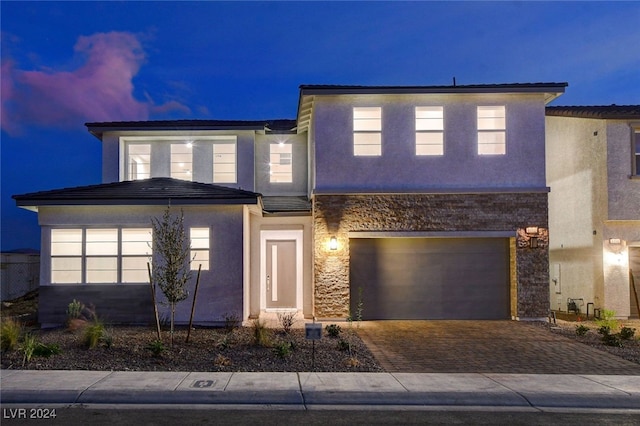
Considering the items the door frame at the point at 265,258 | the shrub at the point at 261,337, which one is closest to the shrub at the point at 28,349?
the shrub at the point at 261,337

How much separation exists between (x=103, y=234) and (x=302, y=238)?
5769 mm

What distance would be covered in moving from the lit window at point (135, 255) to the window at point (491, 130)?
32.5ft

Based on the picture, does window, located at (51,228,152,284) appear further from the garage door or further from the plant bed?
the garage door

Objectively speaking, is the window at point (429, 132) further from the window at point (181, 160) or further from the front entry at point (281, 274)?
the window at point (181, 160)

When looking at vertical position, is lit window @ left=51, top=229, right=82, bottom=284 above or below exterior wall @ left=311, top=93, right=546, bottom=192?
below

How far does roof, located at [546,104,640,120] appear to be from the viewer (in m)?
15.7

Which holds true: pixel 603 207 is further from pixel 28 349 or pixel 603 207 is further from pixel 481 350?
pixel 28 349

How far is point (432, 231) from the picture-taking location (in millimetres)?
15352

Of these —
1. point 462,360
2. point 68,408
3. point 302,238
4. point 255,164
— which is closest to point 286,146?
point 255,164

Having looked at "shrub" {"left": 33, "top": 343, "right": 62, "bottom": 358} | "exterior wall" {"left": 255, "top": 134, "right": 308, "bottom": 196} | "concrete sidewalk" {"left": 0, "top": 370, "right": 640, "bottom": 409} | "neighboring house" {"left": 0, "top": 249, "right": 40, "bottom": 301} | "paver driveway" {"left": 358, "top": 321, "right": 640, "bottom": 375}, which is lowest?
"paver driveway" {"left": 358, "top": 321, "right": 640, "bottom": 375}

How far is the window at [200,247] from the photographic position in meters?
14.3

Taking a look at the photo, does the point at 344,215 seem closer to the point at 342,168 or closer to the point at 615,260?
the point at 342,168

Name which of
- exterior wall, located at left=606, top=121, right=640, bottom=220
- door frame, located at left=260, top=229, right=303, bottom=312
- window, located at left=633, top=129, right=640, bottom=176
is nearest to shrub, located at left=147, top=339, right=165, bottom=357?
door frame, located at left=260, top=229, right=303, bottom=312

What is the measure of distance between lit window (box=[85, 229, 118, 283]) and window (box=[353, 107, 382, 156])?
7.23 metres
